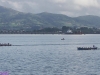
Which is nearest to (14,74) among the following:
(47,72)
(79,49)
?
(47,72)

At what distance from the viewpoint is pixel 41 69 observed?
70.8 m

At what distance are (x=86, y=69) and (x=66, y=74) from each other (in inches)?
365

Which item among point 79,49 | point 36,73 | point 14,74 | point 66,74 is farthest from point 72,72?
point 79,49

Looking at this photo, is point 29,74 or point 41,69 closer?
point 29,74

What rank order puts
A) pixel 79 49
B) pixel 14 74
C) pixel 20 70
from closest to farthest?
pixel 14 74 < pixel 20 70 < pixel 79 49

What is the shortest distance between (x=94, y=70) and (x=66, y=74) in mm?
8879

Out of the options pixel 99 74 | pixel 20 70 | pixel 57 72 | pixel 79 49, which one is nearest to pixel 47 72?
pixel 57 72

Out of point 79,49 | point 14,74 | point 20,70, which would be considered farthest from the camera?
point 79,49

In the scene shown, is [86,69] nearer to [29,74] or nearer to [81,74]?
[81,74]

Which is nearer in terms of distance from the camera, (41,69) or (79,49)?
(41,69)

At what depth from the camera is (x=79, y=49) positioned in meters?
142

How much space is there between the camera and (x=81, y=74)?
63.4 meters

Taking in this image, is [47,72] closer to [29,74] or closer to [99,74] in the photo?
[29,74]

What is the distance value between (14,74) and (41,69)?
9.28 metres
